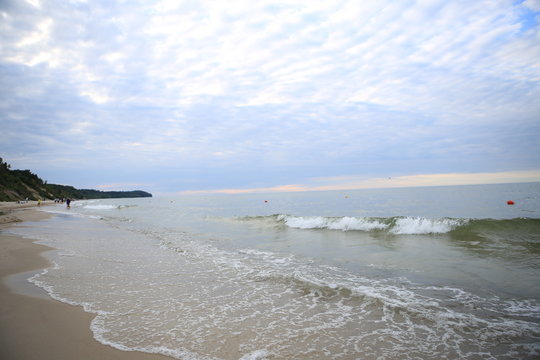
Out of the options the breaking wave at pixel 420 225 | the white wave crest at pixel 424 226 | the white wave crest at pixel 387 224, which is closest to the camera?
the breaking wave at pixel 420 225

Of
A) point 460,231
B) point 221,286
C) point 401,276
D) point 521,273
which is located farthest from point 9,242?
point 460,231

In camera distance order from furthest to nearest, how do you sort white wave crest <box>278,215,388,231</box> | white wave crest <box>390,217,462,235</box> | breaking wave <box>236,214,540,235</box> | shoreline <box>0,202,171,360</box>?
white wave crest <box>278,215,388,231</box>, white wave crest <box>390,217,462,235</box>, breaking wave <box>236,214,540,235</box>, shoreline <box>0,202,171,360</box>

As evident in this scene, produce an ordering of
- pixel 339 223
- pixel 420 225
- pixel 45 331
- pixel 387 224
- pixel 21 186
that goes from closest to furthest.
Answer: pixel 45 331 < pixel 420 225 < pixel 387 224 < pixel 339 223 < pixel 21 186

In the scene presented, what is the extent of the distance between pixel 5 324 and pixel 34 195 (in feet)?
311

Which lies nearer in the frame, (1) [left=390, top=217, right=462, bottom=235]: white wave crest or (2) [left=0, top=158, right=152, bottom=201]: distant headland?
(1) [left=390, top=217, right=462, bottom=235]: white wave crest

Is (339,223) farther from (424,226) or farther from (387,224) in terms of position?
(424,226)

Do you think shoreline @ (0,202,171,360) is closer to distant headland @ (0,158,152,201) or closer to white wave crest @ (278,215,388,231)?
white wave crest @ (278,215,388,231)

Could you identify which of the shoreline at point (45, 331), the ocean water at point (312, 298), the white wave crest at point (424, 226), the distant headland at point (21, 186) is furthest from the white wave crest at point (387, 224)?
the distant headland at point (21, 186)

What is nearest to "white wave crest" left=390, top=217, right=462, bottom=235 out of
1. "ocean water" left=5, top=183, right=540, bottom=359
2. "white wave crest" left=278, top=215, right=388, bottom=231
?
"white wave crest" left=278, top=215, right=388, bottom=231

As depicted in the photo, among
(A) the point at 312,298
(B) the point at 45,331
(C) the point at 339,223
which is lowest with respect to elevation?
(C) the point at 339,223

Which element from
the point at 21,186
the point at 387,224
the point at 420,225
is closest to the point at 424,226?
the point at 420,225

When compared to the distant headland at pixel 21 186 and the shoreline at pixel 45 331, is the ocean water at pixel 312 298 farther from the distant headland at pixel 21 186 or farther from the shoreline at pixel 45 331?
the distant headland at pixel 21 186

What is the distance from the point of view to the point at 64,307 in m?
5.50

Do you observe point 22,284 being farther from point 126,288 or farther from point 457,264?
point 457,264
